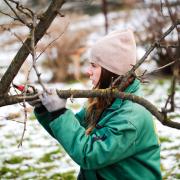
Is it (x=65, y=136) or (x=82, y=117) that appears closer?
(x=65, y=136)

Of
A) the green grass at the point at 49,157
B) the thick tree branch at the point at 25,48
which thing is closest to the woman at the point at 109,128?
the thick tree branch at the point at 25,48

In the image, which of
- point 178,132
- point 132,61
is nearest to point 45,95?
point 132,61

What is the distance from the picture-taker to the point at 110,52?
2.40 m

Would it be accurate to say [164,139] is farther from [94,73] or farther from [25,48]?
[25,48]

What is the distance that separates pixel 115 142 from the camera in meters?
2.15

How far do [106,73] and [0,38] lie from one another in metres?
7.23

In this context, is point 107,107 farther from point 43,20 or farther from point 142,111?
point 43,20

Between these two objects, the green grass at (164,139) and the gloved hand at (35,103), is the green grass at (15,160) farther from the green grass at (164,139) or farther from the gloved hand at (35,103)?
the gloved hand at (35,103)

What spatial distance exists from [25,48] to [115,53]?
0.43 meters

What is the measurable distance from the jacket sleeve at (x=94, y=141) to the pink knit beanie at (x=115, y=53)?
304mm

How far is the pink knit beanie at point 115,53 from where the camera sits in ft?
7.83

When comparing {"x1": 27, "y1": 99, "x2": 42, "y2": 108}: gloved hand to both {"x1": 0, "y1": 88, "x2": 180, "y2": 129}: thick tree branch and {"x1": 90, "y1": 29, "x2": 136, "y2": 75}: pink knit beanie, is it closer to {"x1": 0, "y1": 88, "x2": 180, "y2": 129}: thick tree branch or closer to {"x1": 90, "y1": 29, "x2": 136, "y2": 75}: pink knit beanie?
{"x1": 0, "y1": 88, "x2": 180, "y2": 129}: thick tree branch

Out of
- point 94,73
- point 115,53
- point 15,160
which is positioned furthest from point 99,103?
point 15,160

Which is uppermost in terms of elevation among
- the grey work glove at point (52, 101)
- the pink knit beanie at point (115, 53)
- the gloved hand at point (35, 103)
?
the pink knit beanie at point (115, 53)
